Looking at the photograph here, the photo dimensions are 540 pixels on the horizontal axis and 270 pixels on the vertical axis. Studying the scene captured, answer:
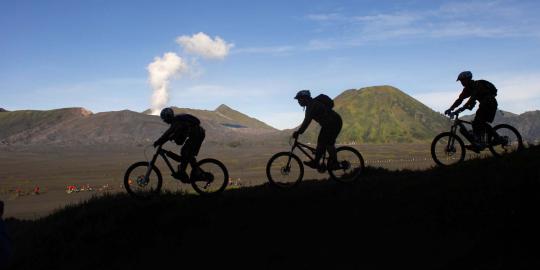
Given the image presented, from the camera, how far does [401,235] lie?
9.70m

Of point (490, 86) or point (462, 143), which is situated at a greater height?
point (490, 86)

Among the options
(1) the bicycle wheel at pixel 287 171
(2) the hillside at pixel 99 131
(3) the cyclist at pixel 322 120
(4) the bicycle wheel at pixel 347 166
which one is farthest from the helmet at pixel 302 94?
(2) the hillside at pixel 99 131

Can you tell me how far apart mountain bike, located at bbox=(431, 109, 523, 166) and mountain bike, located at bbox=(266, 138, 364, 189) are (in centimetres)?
253

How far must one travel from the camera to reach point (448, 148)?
46.3ft

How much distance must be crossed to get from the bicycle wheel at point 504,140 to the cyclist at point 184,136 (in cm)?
834

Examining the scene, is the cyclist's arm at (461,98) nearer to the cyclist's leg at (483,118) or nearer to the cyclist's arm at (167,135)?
the cyclist's leg at (483,118)

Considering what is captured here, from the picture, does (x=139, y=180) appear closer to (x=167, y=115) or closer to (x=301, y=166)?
(x=167, y=115)

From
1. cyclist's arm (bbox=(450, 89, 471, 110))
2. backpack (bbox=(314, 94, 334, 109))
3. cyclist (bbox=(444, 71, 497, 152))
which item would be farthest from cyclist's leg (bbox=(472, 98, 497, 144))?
backpack (bbox=(314, 94, 334, 109))

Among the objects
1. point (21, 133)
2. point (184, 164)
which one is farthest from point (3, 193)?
point (21, 133)

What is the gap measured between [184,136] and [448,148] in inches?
307

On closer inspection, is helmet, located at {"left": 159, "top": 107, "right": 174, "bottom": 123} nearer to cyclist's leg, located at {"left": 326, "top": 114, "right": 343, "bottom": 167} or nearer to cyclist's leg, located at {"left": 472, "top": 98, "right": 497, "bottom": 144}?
cyclist's leg, located at {"left": 326, "top": 114, "right": 343, "bottom": 167}

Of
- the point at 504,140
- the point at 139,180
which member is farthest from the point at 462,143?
the point at 139,180

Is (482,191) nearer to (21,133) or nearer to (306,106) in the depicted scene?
(306,106)

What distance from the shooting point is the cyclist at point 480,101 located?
13289mm
